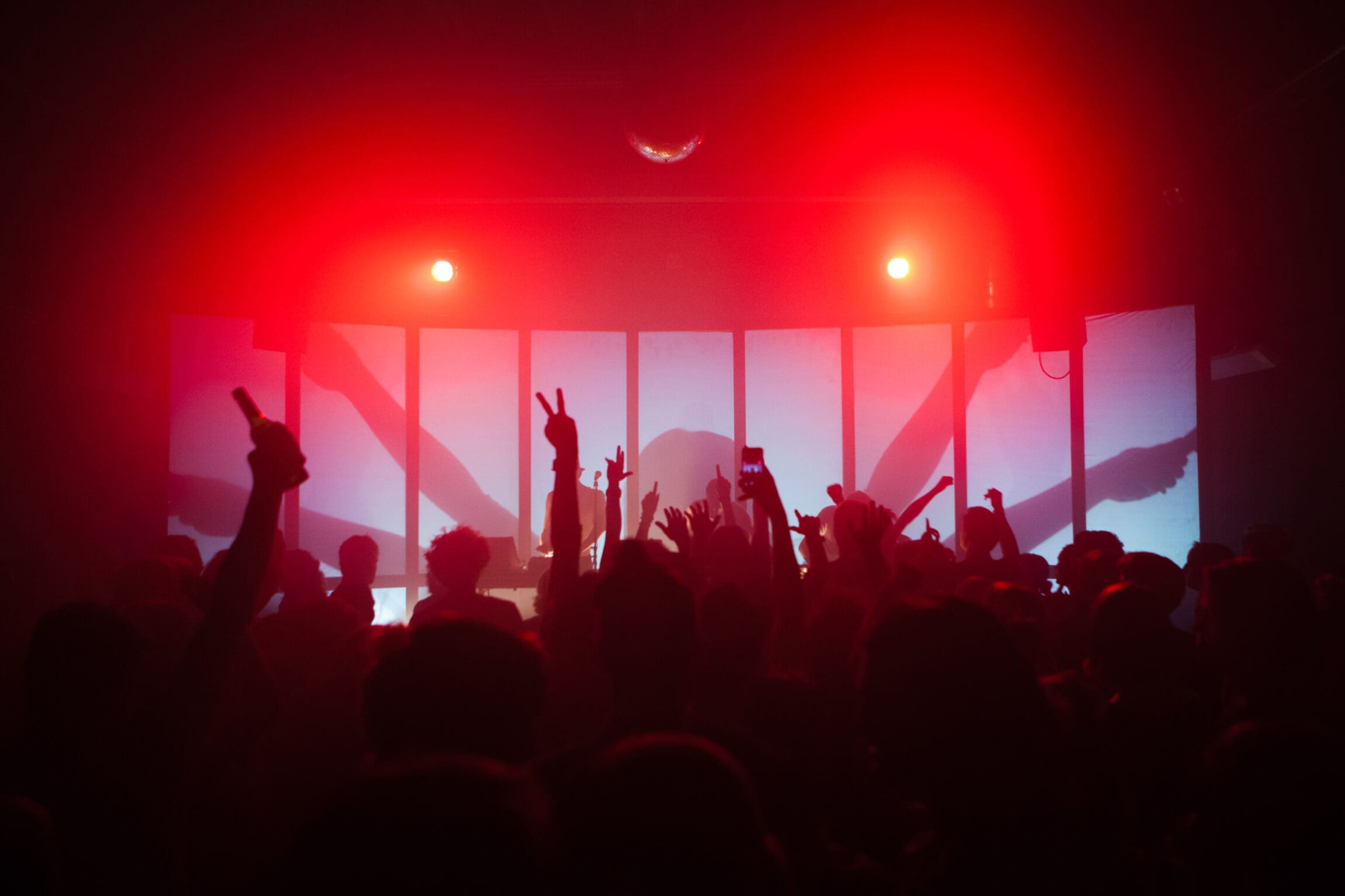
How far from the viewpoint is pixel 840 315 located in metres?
8.77

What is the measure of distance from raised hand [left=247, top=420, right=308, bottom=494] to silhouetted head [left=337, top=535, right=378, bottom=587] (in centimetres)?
220

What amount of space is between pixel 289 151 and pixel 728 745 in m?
5.59

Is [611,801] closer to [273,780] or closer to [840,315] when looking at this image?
[273,780]

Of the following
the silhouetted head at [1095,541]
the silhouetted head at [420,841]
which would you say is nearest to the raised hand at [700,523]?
the silhouetted head at [1095,541]

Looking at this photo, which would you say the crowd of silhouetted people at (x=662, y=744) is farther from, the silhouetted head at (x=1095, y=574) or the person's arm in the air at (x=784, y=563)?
the silhouetted head at (x=1095, y=574)

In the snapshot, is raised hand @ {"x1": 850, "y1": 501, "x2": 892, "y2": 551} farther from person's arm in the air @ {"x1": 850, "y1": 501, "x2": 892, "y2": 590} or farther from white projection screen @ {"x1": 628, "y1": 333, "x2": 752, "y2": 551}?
white projection screen @ {"x1": 628, "y1": 333, "x2": 752, "y2": 551}

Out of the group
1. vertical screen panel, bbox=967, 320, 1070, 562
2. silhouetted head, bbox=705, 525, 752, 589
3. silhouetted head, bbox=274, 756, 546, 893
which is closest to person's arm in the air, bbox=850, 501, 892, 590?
silhouetted head, bbox=705, 525, 752, 589

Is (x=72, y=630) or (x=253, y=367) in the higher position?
(x=253, y=367)

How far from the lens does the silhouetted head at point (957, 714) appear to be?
1.22 m

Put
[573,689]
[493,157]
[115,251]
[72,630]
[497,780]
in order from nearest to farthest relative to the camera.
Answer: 1. [497,780]
2. [72,630]
3. [573,689]
4. [115,251]
5. [493,157]

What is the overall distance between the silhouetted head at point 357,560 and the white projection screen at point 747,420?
12.9 ft

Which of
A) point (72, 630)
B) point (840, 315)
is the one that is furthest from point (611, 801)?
point (840, 315)

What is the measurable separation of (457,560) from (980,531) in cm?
276

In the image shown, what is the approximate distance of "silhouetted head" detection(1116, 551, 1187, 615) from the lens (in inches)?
117
